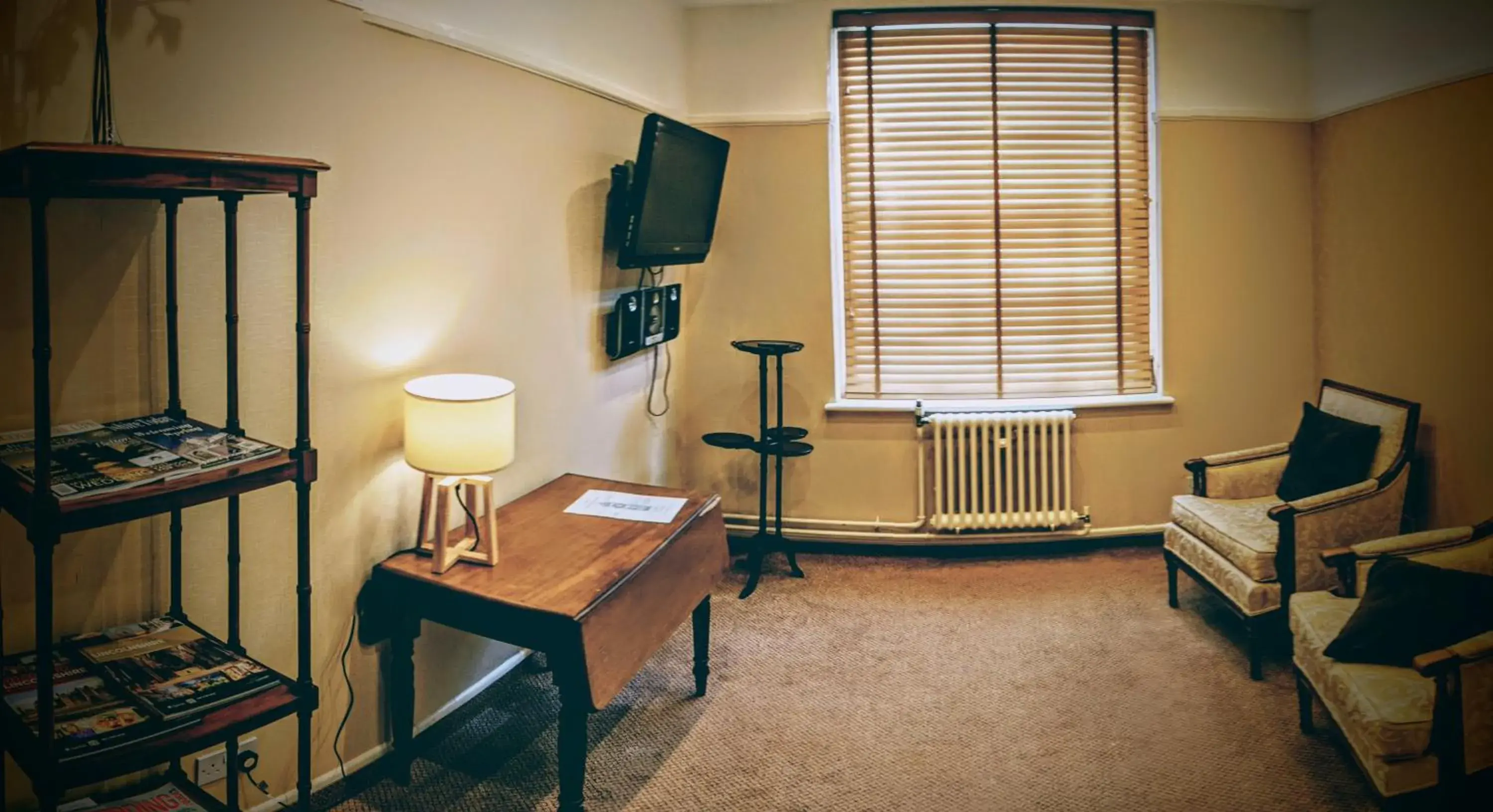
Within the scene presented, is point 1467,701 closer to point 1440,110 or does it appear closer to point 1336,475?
point 1336,475

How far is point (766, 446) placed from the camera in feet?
13.7

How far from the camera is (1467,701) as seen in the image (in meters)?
2.17

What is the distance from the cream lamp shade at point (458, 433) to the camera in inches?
93.0

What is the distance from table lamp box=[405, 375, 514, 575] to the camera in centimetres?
237

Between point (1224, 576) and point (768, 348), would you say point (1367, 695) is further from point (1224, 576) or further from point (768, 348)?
point (768, 348)

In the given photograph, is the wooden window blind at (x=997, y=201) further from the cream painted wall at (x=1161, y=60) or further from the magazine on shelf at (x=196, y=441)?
the magazine on shelf at (x=196, y=441)

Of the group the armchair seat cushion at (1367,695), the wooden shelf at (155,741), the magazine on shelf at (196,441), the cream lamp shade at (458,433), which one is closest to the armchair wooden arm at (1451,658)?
the armchair seat cushion at (1367,695)

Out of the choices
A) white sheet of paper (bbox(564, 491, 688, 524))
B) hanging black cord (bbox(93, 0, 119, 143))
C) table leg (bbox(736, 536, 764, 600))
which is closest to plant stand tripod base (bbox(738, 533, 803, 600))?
table leg (bbox(736, 536, 764, 600))

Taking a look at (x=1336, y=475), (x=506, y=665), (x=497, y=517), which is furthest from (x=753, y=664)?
(x=1336, y=475)

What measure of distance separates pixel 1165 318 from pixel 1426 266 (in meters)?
1.05

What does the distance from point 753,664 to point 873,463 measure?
4.96 ft

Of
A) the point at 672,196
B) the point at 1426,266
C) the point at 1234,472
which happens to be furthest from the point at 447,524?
the point at 1426,266

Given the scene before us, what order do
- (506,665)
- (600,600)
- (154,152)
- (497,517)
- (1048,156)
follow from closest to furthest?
(154,152)
(600,600)
(497,517)
(506,665)
(1048,156)

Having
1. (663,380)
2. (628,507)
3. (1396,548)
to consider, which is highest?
(663,380)
